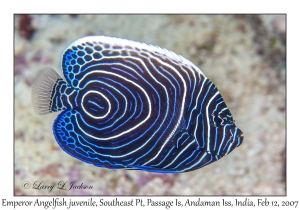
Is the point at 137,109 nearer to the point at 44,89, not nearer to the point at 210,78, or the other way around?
the point at 44,89

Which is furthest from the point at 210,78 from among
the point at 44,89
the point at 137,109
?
the point at 44,89

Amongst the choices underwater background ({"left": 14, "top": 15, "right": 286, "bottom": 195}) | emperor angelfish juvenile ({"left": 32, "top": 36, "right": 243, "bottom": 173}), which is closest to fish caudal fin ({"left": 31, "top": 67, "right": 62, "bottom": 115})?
emperor angelfish juvenile ({"left": 32, "top": 36, "right": 243, "bottom": 173})

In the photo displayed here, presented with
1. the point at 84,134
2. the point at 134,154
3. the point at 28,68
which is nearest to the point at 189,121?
the point at 134,154

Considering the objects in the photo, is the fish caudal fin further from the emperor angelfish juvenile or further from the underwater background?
the underwater background

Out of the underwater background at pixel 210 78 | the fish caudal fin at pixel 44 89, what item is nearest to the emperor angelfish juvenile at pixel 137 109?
the fish caudal fin at pixel 44 89

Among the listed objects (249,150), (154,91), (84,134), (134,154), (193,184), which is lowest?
(193,184)

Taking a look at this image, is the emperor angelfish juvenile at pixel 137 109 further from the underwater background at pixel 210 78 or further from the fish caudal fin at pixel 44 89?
the underwater background at pixel 210 78

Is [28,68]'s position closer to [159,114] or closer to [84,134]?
[84,134]
